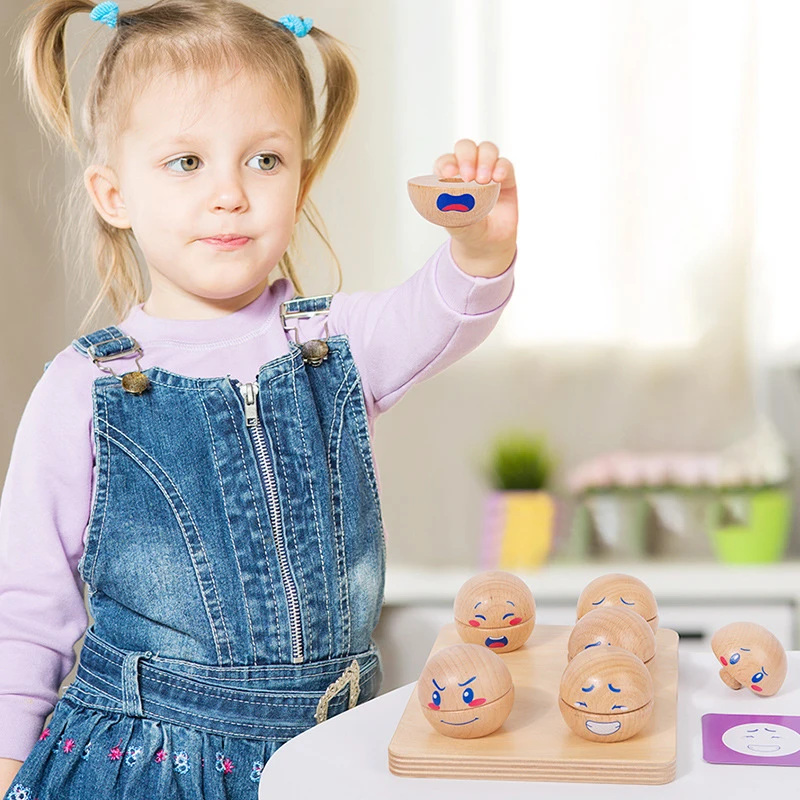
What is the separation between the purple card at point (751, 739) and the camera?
57 cm

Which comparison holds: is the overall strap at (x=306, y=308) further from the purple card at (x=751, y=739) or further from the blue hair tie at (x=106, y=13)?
the purple card at (x=751, y=739)

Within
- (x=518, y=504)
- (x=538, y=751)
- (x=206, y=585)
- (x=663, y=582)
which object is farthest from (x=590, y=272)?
(x=538, y=751)

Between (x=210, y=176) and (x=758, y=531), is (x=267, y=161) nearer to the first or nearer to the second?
(x=210, y=176)

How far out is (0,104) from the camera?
5.44ft

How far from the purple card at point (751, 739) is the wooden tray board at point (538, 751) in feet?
0.07

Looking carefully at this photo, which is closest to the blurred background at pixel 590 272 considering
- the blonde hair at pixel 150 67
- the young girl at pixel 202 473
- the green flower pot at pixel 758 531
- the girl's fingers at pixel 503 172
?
the green flower pot at pixel 758 531

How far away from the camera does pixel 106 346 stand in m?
0.90

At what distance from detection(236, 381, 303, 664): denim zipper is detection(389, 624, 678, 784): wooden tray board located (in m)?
0.24

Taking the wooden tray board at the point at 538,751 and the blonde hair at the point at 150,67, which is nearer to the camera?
the wooden tray board at the point at 538,751

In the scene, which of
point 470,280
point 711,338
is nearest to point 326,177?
point 711,338

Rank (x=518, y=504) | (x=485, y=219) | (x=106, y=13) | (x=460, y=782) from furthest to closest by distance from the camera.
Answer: (x=518, y=504) < (x=106, y=13) < (x=485, y=219) < (x=460, y=782)

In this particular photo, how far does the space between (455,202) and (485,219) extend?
0.46 ft

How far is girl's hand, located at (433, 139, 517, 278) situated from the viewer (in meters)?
0.76

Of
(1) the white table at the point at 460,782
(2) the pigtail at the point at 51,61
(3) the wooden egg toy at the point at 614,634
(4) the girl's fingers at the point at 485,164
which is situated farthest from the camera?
(2) the pigtail at the point at 51,61
